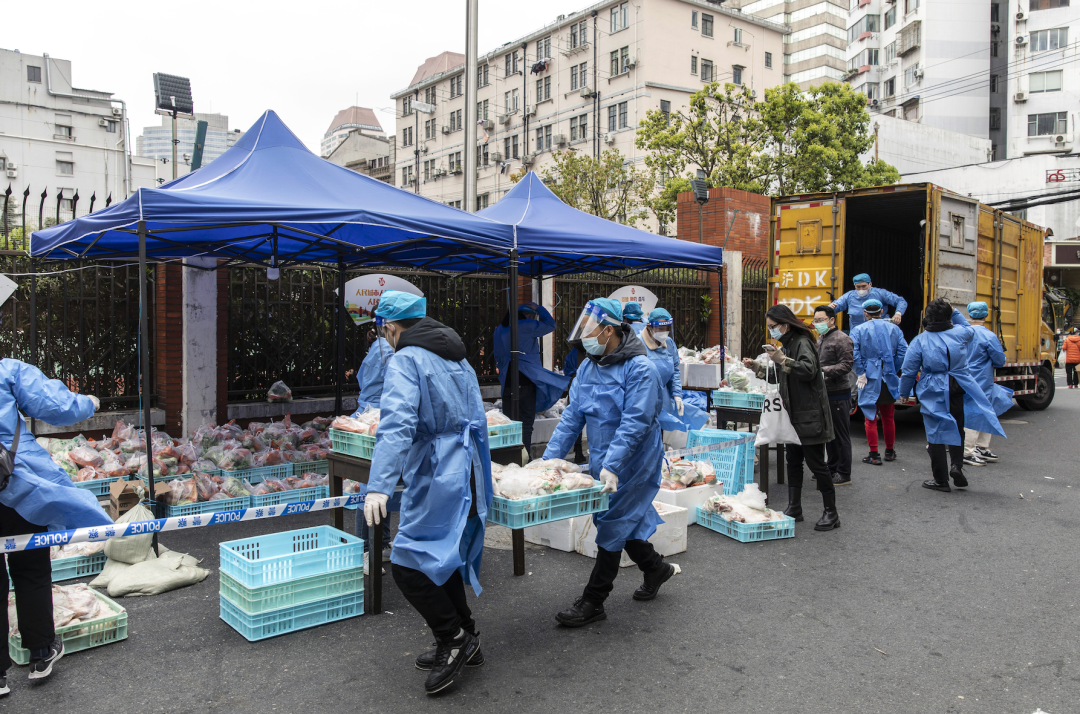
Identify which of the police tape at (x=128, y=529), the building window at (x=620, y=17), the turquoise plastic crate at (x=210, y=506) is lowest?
the turquoise plastic crate at (x=210, y=506)

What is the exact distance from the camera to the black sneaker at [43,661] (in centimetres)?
359

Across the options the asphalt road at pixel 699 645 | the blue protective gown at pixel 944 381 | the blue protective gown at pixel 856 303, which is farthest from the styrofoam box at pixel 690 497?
the blue protective gown at pixel 856 303

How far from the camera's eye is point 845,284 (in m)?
11.8

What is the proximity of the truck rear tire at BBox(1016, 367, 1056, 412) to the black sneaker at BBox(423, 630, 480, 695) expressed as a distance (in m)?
13.9

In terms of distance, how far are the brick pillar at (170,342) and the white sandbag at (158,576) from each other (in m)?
3.42

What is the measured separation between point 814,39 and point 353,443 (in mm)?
72724

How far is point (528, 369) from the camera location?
8.52m

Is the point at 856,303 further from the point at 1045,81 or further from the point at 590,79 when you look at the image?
the point at 1045,81

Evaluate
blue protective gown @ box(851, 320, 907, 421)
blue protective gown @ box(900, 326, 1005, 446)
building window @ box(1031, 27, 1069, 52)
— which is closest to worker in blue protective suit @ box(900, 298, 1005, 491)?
blue protective gown @ box(900, 326, 1005, 446)

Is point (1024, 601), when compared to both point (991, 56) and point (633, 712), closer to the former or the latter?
point (633, 712)

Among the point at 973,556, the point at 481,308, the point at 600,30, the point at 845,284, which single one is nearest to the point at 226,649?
the point at 973,556

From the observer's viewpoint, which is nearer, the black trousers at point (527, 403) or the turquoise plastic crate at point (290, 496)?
the turquoise plastic crate at point (290, 496)

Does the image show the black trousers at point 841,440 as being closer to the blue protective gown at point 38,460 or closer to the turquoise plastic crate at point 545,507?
the turquoise plastic crate at point 545,507

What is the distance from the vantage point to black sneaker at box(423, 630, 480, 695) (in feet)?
11.4
